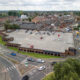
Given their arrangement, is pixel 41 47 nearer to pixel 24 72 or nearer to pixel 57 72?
pixel 24 72

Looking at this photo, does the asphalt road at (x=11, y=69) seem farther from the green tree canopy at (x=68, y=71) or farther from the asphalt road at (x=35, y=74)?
the green tree canopy at (x=68, y=71)

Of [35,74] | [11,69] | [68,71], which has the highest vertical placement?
[68,71]

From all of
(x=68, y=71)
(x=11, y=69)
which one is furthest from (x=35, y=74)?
(x=68, y=71)

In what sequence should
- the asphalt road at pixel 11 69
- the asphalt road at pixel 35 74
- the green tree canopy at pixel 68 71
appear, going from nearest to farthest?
the green tree canopy at pixel 68 71, the asphalt road at pixel 35 74, the asphalt road at pixel 11 69

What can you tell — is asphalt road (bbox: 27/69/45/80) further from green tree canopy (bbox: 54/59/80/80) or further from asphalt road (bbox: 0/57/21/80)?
green tree canopy (bbox: 54/59/80/80)

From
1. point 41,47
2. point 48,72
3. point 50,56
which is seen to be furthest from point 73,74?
point 41,47

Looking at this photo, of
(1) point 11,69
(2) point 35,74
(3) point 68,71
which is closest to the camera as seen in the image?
(3) point 68,71

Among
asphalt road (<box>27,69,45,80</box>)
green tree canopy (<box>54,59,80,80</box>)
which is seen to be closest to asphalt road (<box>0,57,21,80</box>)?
asphalt road (<box>27,69,45,80</box>)

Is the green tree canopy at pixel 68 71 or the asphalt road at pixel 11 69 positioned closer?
the green tree canopy at pixel 68 71

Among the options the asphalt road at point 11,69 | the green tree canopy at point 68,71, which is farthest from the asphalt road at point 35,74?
the green tree canopy at point 68,71

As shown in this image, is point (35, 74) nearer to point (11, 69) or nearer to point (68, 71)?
point (11, 69)
